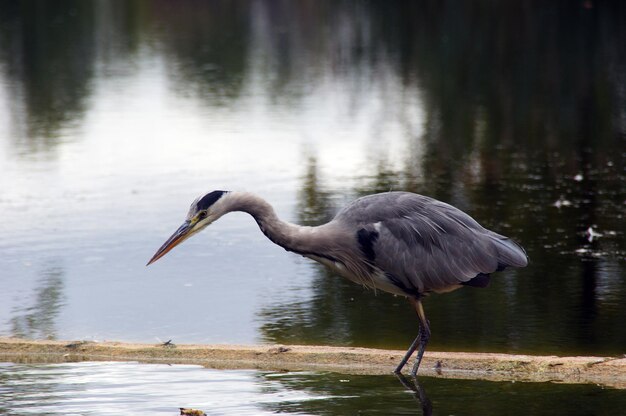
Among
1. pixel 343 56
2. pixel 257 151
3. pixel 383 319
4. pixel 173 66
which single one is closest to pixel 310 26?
pixel 343 56

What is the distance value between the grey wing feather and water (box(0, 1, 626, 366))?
81cm

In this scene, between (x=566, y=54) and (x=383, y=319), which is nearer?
(x=383, y=319)

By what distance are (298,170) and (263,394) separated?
330 inches

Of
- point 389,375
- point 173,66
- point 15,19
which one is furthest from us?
point 15,19

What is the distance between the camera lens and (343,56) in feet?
96.4

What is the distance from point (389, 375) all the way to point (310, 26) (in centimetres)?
3041

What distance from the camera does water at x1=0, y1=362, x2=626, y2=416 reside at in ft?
22.5

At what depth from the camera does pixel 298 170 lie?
15469 millimetres

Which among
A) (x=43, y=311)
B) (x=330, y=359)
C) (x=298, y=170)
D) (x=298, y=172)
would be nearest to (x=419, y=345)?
(x=330, y=359)

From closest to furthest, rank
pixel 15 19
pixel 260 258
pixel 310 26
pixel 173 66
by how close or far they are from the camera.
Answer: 1. pixel 260 258
2. pixel 173 66
3. pixel 310 26
4. pixel 15 19

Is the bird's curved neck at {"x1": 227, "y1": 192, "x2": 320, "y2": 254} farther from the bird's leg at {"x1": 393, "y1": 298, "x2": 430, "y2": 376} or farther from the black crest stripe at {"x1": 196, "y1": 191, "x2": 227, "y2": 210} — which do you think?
the bird's leg at {"x1": 393, "y1": 298, "x2": 430, "y2": 376}

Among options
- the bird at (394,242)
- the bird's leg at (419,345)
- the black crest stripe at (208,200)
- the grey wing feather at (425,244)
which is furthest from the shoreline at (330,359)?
the black crest stripe at (208,200)

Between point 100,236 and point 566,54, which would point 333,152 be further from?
point 566,54

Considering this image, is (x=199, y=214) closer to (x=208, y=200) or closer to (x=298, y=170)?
(x=208, y=200)
